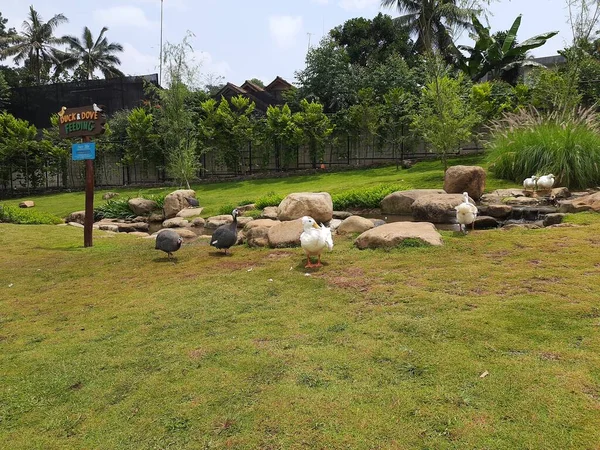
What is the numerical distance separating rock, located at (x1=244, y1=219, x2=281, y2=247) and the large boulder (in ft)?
3.68

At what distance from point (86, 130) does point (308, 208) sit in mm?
4542

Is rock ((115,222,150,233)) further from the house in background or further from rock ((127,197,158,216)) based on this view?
the house in background

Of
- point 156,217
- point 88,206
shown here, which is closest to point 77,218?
A: point 156,217

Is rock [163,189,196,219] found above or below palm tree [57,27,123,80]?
below

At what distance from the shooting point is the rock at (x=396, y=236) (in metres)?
6.27

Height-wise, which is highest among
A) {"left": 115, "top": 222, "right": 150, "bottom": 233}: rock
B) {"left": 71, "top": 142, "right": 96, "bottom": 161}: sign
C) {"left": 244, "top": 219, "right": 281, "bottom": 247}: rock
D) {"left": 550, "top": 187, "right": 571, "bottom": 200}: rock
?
{"left": 71, "top": 142, "right": 96, "bottom": 161}: sign

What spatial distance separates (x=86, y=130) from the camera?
29.2 feet

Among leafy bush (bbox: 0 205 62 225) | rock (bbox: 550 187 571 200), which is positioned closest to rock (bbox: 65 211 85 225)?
leafy bush (bbox: 0 205 62 225)

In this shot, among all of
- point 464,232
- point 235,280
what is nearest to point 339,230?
point 464,232

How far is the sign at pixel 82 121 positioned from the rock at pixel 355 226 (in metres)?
4.95

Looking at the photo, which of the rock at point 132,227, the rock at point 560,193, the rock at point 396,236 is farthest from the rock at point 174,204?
the rock at point 560,193

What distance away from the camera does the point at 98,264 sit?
23.4 feet

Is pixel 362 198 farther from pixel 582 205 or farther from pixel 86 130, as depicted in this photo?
pixel 86 130

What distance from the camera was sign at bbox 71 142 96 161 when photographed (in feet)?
28.9
